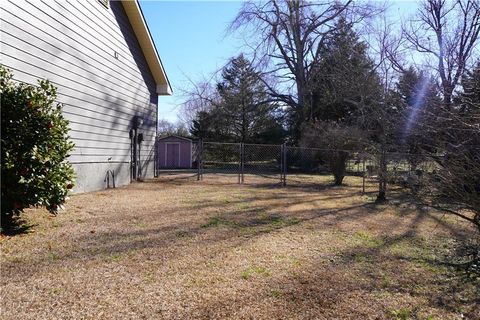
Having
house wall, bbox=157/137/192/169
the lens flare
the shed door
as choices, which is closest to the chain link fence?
house wall, bbox=157/137/192/169

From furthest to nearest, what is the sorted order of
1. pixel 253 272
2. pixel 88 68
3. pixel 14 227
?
1. pixel 88 68
2. pixel 14 227
3. pixel 253 272

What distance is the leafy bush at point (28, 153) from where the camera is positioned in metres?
4.66

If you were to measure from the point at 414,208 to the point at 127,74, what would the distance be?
9478mm


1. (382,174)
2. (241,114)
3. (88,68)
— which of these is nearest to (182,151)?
(241,114)

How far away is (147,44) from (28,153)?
29.9ft

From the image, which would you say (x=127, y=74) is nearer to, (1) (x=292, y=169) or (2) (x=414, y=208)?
(2) (x=414, y=208)

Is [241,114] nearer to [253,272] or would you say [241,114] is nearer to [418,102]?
[418,102]

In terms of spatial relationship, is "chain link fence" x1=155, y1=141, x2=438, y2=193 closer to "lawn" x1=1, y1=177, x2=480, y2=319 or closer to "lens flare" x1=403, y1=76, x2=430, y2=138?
"lens flare" x1=403, y1=76, x2=430, y2=138

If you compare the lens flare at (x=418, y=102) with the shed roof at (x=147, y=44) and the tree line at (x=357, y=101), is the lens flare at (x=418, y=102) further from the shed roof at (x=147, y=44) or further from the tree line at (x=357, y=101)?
the shed roof at (x=147, y=44)

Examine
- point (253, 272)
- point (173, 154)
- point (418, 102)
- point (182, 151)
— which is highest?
point (418, 102)

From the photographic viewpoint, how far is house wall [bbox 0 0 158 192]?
671 centimetres

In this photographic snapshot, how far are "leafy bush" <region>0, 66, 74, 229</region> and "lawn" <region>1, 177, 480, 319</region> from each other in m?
0.50

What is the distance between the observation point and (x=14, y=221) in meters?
5.19

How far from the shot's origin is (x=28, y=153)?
189 inches
